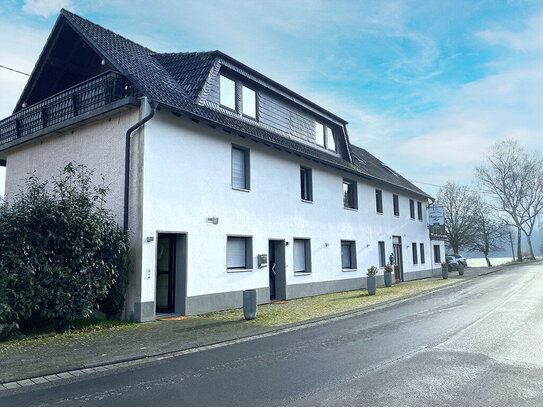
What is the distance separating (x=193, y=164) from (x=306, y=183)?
6.54m

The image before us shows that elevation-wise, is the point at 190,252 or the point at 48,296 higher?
the point at 190,252

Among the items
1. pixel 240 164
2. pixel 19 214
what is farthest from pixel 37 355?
pixel 240 164

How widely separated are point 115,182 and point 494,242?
1945 inches

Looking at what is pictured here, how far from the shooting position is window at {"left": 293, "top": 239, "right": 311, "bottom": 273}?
53.9 ft

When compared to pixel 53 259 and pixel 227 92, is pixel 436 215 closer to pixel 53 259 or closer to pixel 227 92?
A: pixel 227 92

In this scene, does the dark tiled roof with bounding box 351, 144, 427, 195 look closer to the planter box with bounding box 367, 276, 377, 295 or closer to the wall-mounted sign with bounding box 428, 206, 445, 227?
the wall-mounted sign with bounding box 428, 206, 445, 227

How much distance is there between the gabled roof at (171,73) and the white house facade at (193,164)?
0.06 m

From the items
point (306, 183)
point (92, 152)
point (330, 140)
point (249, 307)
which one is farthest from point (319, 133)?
point (249, 307)

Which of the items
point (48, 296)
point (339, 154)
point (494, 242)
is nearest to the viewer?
point (48, 296)

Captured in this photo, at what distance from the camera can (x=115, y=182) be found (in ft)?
37.5

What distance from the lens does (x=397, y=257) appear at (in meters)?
25.3

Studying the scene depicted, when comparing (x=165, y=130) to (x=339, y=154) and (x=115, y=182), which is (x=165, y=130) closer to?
(x=115, y=182)

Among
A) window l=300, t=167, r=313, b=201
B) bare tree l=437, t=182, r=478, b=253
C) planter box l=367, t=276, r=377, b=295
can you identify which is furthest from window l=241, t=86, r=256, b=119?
bare tree l=437, t=182, r=478, b=253

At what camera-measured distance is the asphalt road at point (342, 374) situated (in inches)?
188
